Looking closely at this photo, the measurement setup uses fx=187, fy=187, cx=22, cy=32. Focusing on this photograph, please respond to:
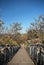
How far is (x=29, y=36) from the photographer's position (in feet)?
310

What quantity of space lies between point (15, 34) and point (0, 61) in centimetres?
7260

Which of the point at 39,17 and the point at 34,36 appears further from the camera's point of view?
the point at 34,36

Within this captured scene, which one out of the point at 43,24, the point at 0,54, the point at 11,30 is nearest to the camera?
the point at 0,54

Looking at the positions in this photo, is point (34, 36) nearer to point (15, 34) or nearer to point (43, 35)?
point (15, 34)

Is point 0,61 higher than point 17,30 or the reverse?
the reverse

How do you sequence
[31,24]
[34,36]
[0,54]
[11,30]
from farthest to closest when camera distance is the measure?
[34,36]
[11,30]
[31,24]
[0,54]

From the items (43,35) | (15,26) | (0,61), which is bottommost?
(0,61)

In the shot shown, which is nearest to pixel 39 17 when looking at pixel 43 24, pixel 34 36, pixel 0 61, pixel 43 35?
pixel 43 24

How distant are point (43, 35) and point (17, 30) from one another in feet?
49.2

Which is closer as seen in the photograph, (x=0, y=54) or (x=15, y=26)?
(x=0, y=54)

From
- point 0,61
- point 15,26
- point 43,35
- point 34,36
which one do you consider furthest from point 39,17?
→ point 0,61

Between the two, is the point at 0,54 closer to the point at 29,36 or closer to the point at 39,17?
the point at 39,17

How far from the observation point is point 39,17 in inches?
2517

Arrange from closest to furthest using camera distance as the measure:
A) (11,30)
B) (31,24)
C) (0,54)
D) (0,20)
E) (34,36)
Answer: (0,54)
(0,20)
(31,24)
(11,30)
(34,36)
